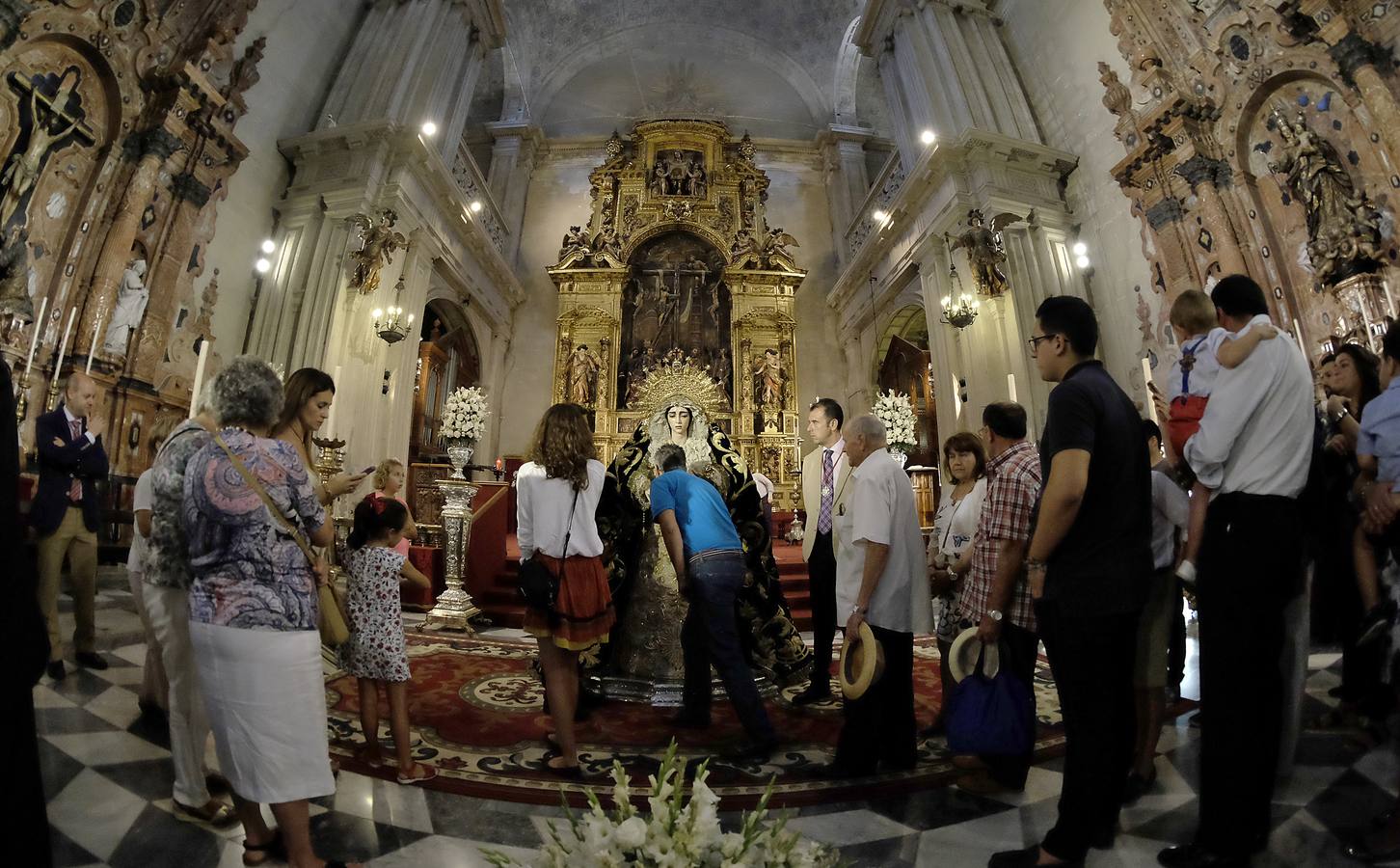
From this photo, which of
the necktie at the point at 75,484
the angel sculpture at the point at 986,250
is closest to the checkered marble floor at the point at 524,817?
the necktie at the point at 75,484

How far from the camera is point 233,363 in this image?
5.61ft

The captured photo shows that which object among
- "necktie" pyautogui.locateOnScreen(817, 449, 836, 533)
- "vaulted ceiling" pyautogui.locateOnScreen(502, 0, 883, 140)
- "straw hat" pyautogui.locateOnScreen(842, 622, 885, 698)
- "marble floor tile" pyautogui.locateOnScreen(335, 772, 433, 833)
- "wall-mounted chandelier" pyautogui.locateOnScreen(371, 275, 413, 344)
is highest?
"vaulted ceiling" pyautogui.locateOnScreen(502, 0, 883, 140)

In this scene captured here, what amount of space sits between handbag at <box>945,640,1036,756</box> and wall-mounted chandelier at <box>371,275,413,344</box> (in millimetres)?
7884

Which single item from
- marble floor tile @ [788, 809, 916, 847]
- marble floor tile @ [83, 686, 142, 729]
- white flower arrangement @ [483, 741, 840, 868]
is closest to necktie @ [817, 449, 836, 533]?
marble floor tile @ [788, 809, 916, 847]

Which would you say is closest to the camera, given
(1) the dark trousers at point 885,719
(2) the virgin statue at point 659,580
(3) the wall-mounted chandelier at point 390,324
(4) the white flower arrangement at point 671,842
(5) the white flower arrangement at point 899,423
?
(4) the white flower arrangement at point 671,842

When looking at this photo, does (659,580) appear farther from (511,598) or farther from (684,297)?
(684,297)

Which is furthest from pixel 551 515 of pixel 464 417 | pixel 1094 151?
pixel 1094 151

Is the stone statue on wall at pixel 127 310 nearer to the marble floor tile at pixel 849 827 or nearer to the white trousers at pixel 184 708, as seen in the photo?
the white trousers at pixel 184 708

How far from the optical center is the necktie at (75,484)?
3113 millimetres

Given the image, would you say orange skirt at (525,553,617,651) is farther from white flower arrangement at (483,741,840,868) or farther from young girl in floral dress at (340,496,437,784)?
white flower arrangement at (483,741,840,868)

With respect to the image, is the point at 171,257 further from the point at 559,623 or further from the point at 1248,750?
the point at 1248,750

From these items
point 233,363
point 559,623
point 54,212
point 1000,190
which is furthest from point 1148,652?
point 54,212

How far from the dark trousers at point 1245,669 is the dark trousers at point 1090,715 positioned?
0.70 feet

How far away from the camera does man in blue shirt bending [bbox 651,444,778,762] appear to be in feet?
8.49
